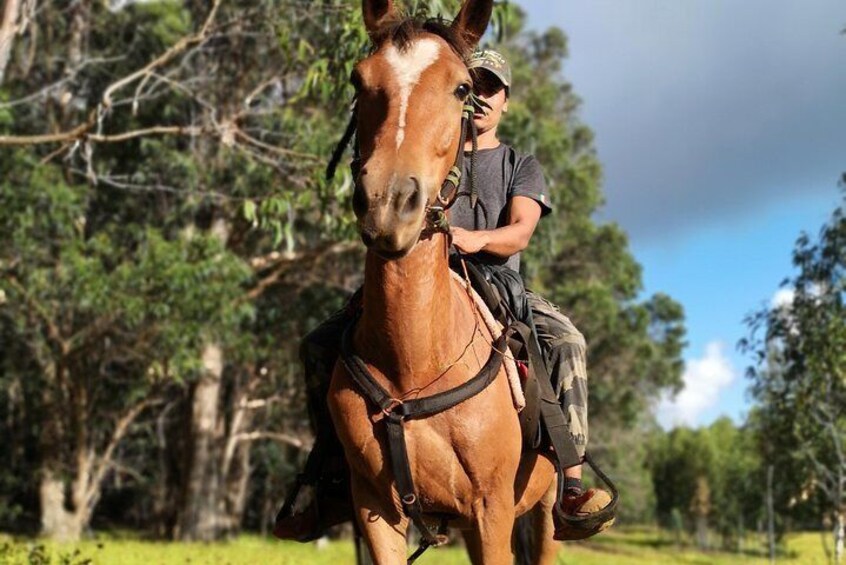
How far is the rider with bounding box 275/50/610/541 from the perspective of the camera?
187 inches

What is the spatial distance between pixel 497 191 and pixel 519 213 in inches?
10.0

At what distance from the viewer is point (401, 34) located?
3.76 meters

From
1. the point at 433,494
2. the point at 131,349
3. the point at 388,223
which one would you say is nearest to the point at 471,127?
the point at 388,223

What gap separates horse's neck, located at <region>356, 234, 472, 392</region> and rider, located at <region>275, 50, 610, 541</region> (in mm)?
600

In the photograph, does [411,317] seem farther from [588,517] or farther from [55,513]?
[55,513]

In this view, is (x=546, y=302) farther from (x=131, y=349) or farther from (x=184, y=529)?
(x=184, y=529)

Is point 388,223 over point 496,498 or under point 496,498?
over

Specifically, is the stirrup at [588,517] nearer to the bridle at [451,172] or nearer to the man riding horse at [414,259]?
the man riding horse at [414,259]

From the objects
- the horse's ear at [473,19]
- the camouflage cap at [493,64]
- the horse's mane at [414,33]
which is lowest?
the horse's mane at [414,33]

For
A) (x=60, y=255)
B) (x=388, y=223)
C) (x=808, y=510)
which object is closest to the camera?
(x=388, y=223)

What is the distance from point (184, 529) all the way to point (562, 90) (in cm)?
2664

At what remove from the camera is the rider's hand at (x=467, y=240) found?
13.8ft

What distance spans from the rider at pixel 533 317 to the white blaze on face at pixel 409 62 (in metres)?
0.91

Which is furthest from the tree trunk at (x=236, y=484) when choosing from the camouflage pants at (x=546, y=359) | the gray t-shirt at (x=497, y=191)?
the gray t-shirt at (x=497, y=191)
